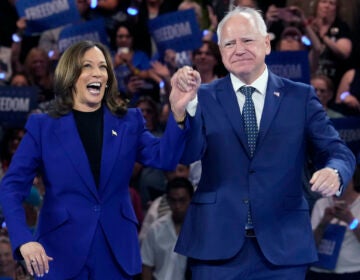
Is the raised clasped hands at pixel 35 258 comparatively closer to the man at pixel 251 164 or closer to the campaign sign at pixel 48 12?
the man at pixel 251 164

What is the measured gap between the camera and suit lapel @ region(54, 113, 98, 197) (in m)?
3.34

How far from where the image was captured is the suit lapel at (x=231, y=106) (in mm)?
3240

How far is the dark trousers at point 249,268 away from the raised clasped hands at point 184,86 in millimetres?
577

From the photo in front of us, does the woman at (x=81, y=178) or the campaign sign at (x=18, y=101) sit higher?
the campaign sign at (x=18, y=101)

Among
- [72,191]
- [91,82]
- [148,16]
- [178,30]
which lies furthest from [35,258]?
[148,16]

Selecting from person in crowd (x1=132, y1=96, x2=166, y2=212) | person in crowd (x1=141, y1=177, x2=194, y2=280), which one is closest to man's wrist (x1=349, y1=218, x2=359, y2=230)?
person in crowd (x1=141, y1=177, x2=194, y2=280)

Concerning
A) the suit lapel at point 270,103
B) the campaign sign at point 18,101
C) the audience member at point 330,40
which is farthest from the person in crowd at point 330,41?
the suit lapel at point 270,103

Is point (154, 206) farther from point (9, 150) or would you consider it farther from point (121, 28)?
point (121, 28)

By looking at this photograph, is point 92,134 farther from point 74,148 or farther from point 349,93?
point 349,93

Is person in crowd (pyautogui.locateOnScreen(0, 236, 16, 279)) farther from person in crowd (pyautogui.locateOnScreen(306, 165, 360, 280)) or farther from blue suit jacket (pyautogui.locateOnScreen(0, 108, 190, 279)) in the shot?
blue suit jacket (pyautogui.locateOnScreen(0, 108, 190, 279))

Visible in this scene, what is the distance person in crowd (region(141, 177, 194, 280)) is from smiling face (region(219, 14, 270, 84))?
2.15 m

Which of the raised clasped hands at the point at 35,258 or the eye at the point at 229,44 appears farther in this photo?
the eye at the point at 229,44

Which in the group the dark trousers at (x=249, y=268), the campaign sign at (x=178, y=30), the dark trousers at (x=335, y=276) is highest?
the campaign sign at (x=178, y=30)

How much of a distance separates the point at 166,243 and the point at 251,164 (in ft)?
7.13
